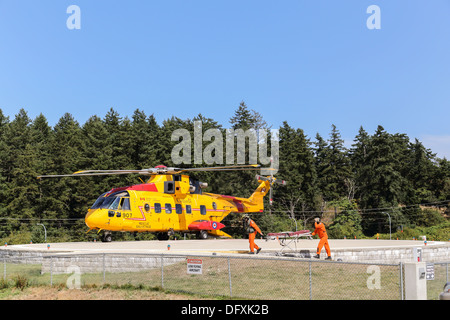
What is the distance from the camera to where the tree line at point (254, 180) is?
215 ft

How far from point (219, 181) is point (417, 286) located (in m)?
58.1

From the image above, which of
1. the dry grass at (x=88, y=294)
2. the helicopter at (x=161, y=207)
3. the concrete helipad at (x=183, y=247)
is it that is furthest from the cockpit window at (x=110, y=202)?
the dry grass at (x=88, y=294)

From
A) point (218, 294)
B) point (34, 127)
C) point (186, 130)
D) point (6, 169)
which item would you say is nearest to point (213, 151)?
point (186, 130)

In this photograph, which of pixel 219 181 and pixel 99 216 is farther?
pixel 219 181

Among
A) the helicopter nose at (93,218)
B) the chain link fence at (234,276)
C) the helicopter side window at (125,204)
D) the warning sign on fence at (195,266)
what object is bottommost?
the chain link fence at (234,276)

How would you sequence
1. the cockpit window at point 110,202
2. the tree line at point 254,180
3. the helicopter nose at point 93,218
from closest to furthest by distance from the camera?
1. the helicopter nose at point 93,218
2. the cockpit window at point 110,202
3. the tree line at point 254,180

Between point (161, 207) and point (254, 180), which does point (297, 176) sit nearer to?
point (254, 180)

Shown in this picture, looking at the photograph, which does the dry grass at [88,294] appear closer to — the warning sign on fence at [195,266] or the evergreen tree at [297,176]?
the warning sign on fence at [195,266]

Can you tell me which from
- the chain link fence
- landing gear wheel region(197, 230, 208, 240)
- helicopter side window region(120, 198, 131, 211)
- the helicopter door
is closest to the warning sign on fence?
the chain link fence

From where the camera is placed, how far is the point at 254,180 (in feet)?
232

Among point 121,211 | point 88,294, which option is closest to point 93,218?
point 121,211

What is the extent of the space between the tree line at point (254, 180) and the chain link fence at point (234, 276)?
34.5 meters
